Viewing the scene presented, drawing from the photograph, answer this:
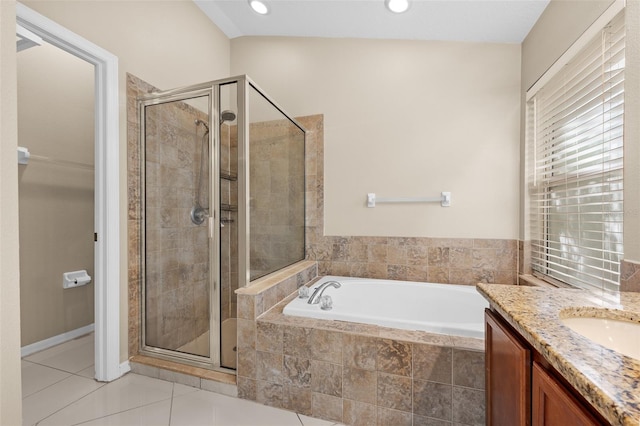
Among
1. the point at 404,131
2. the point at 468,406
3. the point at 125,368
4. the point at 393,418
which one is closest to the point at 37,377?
the point at 125,368

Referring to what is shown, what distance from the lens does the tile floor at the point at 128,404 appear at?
1.47 m

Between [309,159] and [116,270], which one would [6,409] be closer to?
[116,270]

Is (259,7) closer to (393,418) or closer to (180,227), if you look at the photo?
(180,227)

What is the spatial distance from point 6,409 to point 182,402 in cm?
102

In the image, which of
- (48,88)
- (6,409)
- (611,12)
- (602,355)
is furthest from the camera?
(48,88)

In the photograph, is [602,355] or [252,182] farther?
[252,182]

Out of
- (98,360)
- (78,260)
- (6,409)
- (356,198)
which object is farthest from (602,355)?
(78,260)

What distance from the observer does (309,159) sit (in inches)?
106

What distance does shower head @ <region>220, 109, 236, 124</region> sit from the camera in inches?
70.4

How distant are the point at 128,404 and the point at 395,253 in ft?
6.69

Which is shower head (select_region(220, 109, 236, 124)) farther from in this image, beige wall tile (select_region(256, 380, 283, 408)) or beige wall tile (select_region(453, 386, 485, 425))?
beige wall tile (select_region(453, 386, 485, 425))

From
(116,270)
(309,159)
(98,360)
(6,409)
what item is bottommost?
(98,360)

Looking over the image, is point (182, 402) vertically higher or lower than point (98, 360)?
lower

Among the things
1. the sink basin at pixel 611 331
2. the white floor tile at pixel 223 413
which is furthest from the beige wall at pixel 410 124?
the sink basin at pixel 611 331
